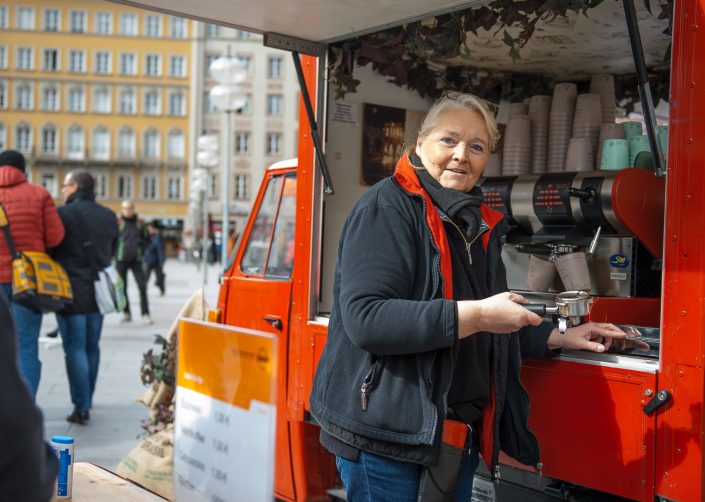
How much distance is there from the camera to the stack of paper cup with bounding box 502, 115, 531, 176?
13.3 ft

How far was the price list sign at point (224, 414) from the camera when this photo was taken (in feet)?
6.66

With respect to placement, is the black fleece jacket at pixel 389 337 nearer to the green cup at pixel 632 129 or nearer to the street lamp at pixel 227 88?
the green cup at pixel 632 129

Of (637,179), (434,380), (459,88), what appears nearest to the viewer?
(434,380)

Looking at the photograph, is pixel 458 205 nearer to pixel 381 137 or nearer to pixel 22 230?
pixel 381 137

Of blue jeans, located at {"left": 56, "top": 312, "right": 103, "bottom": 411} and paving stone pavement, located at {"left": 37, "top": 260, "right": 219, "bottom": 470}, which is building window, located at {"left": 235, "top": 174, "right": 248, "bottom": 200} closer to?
paving stone pavement, located at {"left": 37, "top": 260, "right": 219, "bottom": 470}

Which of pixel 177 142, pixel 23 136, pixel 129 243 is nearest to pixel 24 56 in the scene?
pixel 23 136

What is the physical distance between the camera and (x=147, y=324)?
1323 cm

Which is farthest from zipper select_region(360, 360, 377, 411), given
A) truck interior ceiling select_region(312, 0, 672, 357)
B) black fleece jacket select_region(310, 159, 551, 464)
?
truck interior ceiling select_region(312, 0, 672, 357)

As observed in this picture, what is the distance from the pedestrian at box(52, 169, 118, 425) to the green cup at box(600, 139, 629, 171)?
4.27 meters

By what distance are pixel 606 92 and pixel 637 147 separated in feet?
2.23

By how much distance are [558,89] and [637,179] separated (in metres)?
1.10

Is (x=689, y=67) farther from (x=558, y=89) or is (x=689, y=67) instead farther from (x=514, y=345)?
(x=558, y=89)

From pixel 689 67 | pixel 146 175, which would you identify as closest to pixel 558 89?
pixel 689 67

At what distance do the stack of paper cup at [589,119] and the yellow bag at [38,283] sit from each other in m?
3.80
